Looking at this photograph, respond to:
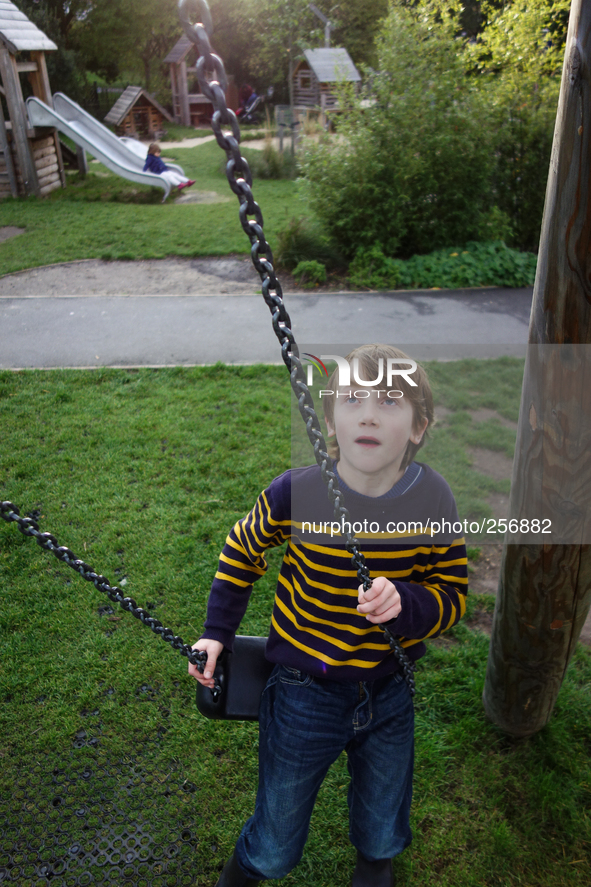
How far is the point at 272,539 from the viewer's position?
1.82 metres

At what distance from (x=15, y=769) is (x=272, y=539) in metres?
1.49

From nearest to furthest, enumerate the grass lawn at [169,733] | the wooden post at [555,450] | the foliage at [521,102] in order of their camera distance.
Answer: the wooden post at [555,450] < the grass lawn at [169,733] < the foliage at [521,102]

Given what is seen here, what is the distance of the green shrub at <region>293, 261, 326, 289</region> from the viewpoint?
796cm

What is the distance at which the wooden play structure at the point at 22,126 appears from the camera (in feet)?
38.8

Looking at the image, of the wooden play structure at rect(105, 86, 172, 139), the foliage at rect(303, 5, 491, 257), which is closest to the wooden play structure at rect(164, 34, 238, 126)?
the wooden play structure at rect(105, 86, 172, 139)

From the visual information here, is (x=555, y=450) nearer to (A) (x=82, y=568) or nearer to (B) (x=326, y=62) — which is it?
(A) (x=82, y=568)

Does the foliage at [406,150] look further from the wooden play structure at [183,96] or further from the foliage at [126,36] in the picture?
the foliage at [126,36]

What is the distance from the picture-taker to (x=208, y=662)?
1.77 metres

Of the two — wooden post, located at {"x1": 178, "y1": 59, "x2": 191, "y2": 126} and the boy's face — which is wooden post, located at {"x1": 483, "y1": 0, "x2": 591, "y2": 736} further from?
wooden post, located at {"x1": 178, "y1": 59, "x2": 191, "y2": 126}

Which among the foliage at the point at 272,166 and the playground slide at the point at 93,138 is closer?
the playground slide at the point at 93,138

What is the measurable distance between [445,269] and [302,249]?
1.90 m

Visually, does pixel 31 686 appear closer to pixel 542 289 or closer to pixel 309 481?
pixel 309 481

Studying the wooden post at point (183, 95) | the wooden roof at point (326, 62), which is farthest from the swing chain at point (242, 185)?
the wooden post at point (183, 95)

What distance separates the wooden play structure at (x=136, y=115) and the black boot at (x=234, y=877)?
21.5 m
